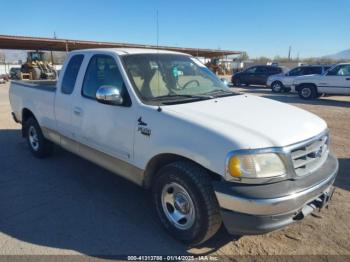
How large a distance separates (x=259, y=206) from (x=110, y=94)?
1.96m

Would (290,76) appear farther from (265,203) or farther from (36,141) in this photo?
(265,203)

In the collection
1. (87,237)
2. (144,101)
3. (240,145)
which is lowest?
(87,237)

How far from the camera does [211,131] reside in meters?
2.87

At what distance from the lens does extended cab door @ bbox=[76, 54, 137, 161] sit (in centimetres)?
367

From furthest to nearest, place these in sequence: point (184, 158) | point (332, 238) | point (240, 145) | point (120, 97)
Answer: point (120, 97)
point (332, 238)
point (184, 158)
point (240, 145)

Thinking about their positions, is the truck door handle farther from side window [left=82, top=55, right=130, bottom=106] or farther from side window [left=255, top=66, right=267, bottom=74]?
side window [left=255, top=66, right=267, bottom=74]

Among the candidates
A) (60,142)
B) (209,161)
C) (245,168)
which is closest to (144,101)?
(209,161)

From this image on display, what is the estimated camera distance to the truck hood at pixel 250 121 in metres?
2.79

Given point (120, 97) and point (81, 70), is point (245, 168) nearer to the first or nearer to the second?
point (120, 97)

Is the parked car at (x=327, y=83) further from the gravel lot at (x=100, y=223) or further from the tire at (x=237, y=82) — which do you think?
the gravel lot at (x=100, y=223)

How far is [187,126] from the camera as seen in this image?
9.95ft

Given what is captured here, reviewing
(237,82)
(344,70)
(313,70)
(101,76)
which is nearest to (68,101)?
(101,76)

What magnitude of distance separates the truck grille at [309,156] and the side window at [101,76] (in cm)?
199

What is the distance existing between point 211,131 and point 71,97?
8.50 feet
